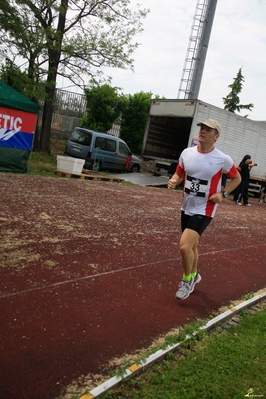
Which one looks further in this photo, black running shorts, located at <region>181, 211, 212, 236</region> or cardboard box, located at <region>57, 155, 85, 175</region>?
cardboard box, located at <region>57, 155, 85, 175</region>

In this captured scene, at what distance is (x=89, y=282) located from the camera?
4281 millimetres

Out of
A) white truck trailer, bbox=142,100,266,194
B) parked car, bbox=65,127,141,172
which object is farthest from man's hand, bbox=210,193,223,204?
parked car, bbox=65,127,141,172

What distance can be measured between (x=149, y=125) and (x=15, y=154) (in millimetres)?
8737

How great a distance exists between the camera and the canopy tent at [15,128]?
11.4 metres

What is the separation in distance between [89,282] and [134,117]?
68.6 ft

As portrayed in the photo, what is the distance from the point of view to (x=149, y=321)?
3.63 m

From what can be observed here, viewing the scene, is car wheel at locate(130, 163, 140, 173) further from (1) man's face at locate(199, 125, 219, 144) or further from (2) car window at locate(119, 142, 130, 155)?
(1) man's face at locate(199, 125, 219, 144)

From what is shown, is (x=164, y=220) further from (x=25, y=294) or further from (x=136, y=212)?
(x=25, y=294)

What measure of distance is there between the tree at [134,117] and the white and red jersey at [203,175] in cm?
2047

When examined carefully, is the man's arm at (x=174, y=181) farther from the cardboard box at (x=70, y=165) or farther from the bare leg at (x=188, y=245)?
the cardboard box at (x=70, y=165)

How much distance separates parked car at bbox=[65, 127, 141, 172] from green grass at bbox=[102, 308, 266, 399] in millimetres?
13492

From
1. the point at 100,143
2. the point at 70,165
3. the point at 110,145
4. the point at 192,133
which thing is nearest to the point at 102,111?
the point at 110,145

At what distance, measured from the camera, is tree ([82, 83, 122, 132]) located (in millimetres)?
22247

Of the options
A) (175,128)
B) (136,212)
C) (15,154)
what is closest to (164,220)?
(136,212)
